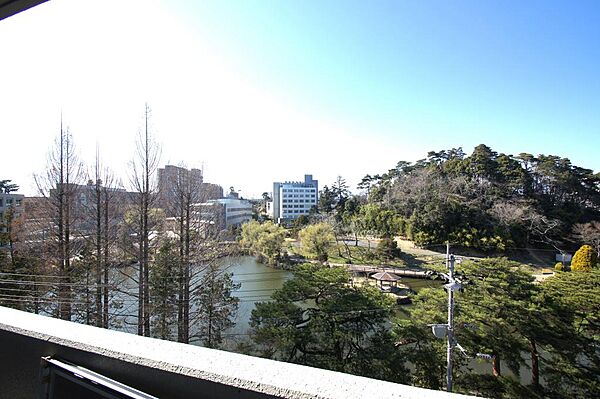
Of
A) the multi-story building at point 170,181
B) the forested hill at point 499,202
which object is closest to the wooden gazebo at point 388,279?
the forested hill at point 499,202

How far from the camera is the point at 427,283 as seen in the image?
27.1ft

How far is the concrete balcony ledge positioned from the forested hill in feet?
29.9

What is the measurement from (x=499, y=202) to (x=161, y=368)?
10.3 metres

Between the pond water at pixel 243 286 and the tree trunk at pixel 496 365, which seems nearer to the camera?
the tree trunk at pixel 496 365

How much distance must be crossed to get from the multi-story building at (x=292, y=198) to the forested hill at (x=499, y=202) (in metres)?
13.8

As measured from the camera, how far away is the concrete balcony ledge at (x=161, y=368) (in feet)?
1.08

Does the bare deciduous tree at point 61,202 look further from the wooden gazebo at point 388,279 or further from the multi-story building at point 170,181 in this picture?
the wooden gazebo at point 388,279

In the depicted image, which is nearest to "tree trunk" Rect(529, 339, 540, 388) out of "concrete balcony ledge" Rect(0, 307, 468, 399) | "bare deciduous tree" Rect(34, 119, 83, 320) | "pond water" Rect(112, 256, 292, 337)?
"pond water" Rect(112, 256, 292, 337)

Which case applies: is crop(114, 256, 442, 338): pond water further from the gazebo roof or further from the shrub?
the shrub

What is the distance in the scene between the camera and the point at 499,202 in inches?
347

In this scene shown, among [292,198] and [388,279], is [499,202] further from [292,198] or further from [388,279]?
[292,198]

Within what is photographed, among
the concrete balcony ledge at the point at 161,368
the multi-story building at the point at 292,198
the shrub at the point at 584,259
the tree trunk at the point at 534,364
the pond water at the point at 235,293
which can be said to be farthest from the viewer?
the multi-story building at the point at 292,198

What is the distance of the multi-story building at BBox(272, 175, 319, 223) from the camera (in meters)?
24.8

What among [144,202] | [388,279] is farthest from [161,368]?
[388,279]
